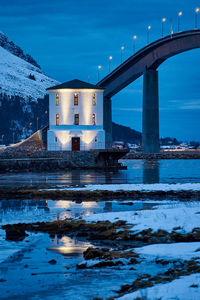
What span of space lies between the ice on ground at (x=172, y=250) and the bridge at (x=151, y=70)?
56.8 meters

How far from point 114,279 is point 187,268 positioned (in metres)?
1.47

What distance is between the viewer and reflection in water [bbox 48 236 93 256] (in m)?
12.0

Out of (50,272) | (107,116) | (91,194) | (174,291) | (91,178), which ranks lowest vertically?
(50,272)

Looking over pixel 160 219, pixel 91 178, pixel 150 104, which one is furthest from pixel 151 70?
pixel 160 219

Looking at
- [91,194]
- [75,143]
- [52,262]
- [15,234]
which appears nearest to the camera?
[52,262]

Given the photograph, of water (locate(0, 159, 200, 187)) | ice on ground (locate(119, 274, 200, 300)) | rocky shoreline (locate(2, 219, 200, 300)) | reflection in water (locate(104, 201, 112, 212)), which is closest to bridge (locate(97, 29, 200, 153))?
water (locate(0, 159, 200, 187))

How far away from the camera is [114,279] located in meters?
9.81

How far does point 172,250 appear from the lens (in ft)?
37.7

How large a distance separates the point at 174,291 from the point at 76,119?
54459 millimetres

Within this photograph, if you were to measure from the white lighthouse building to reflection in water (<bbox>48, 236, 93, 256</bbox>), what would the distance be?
47948mm

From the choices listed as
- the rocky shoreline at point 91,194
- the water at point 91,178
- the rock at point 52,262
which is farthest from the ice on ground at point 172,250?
the water at point 91,178

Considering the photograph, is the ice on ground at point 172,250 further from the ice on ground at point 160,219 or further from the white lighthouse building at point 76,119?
the white lighthouse building at point 76,119

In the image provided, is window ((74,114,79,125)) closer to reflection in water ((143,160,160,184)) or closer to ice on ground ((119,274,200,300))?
reflection in water ((143,160,160,184))

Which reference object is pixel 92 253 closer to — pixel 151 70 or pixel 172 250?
pixel 172 250
